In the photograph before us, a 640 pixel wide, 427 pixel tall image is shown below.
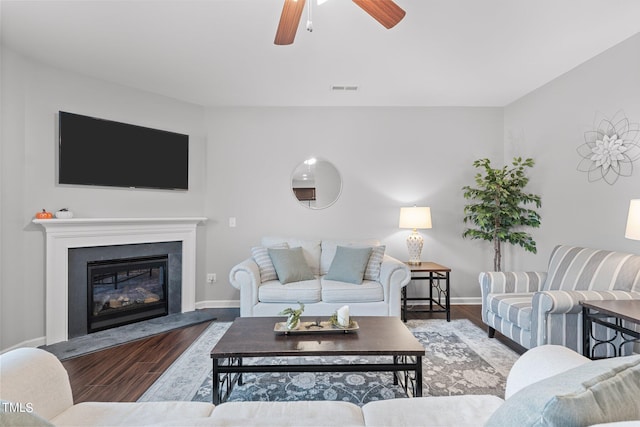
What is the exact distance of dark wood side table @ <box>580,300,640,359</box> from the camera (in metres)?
1.93

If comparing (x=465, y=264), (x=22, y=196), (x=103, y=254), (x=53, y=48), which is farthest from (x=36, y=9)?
(x=465, y=264)

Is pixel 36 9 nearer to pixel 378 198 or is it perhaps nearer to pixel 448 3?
pixel 448 3

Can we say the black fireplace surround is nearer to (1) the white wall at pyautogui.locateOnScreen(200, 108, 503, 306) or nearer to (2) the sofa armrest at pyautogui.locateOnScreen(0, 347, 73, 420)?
(1) the white wall at pyautogui.locateOnScreen(200, 108, 503, 306)

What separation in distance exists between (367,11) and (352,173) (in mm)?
2606

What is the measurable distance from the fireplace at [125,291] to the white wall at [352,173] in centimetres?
60

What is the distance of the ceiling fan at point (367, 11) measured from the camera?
5.41 ft

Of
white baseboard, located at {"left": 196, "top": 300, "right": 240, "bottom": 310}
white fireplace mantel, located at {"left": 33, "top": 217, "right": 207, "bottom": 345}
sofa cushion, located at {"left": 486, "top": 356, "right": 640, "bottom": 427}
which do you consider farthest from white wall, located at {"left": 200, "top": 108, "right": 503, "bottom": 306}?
sofa cushion, located at {"left": 486, "top": 356, "right": 640, "bottom": 427}

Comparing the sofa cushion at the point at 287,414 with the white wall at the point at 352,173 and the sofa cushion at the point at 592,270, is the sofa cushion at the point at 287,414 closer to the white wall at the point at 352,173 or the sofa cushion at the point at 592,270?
the sofa cushion at the point at 592,270

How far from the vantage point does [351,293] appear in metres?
3.24

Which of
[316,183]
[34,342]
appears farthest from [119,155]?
[316,183]

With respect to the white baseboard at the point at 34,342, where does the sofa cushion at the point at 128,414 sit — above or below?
above

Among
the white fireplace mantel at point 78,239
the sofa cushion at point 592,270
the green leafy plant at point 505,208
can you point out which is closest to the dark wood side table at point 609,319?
the sofa cushion at point 592,270

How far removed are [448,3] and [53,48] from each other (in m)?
3.19

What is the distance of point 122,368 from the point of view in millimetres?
2510
